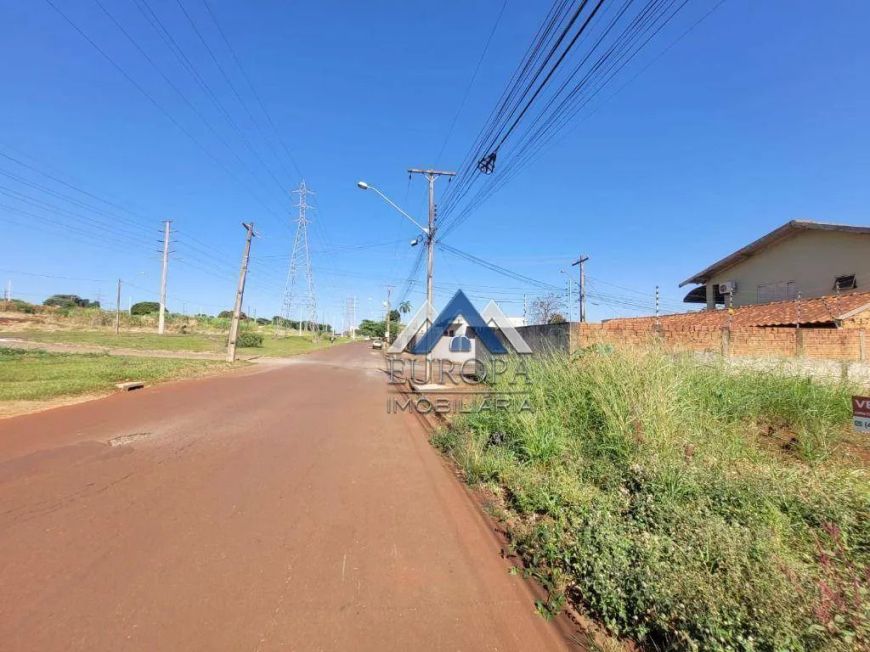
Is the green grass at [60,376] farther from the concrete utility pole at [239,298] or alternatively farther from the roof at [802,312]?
the roof at [802,312]

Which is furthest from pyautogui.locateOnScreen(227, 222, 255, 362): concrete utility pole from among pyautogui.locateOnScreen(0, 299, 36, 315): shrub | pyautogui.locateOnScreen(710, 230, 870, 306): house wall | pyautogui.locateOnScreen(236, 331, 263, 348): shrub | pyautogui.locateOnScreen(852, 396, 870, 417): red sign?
pyautogui.locateOnScreen(0, 299, 36, 315): shrub

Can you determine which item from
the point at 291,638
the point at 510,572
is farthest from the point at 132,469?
the point at 510,572

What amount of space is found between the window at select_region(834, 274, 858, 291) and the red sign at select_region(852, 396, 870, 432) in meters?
16.0

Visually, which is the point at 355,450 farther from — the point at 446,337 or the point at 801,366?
the point at 446,337

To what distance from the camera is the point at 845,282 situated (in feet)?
50.0

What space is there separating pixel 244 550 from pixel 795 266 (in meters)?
22.6

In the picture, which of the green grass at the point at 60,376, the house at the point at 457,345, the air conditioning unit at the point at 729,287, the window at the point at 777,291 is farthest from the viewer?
the house at the point at 457,345

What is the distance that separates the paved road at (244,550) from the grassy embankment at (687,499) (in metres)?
0.49

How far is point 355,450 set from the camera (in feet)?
19.7

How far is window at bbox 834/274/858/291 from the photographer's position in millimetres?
15016

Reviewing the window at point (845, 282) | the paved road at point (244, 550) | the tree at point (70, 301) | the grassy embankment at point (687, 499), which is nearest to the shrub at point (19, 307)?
the tree at point (70, 301)

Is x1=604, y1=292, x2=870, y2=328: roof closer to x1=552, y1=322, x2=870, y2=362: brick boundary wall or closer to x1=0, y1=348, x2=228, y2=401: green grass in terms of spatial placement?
x1=552, y1=322, x2=870, y2=362: brick boundary wall

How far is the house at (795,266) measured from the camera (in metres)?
15.1

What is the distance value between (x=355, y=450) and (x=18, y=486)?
12.0 feet
